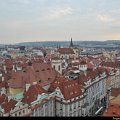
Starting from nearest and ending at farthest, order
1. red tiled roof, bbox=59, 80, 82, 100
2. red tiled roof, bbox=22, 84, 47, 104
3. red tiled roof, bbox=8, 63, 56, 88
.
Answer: red tiled roof, bbox=22, 84, 47, 104 → red tiled roof, bbox=59, 80, 82, 100 → red tiled roof, bbox=8, 63, 56, 88

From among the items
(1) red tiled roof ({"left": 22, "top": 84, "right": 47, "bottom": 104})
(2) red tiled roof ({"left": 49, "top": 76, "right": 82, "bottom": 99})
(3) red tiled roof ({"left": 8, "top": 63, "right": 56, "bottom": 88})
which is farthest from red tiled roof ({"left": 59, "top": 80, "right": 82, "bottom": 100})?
(3) red tiled roof ({"left": 8, "top": 63, "right": 56, "bottom": 88})

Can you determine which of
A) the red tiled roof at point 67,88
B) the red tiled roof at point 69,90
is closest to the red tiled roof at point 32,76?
the red tiled roof at point 67,88

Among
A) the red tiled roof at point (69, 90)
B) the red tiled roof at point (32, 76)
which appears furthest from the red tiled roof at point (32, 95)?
the red tiled roof at point (32, 76)

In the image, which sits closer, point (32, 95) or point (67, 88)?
point (32, 95)

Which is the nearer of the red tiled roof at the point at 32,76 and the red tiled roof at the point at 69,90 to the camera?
the red tiled roof at the point at 69,90

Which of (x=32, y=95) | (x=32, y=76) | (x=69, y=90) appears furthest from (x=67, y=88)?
(x=32, y=76)

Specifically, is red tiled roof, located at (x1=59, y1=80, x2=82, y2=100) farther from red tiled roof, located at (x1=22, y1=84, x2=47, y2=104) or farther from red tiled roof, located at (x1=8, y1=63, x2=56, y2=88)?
red tiled roof, located at (x1=8, y1=63, x2=56, y2=88)

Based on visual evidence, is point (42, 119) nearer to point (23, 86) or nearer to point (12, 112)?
point (12, 112)

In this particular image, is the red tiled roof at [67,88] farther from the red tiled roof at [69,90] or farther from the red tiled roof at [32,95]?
the red tiled roof at [32,95]

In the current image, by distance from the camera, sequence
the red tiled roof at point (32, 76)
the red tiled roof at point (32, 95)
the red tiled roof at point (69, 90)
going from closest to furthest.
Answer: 1. the red tiled roof at point (32, 95)
2. the red tiled roof at point (69, 90)
3. the red tiled roof at point (32, 76)

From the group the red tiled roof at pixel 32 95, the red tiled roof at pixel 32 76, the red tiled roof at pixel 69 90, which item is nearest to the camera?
the red tiled roof at pixel 32 95

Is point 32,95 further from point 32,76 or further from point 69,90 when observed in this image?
point 32,76
